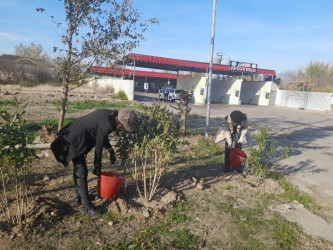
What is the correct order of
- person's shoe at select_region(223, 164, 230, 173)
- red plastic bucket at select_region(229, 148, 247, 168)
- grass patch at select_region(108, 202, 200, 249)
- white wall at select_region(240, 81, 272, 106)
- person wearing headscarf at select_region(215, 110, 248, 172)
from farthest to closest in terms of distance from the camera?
1. white wall at select_region(240, 81, 272, 106)
2. person's shoe at select_region(223, 164, 230, 173)
3. red plastic bucket at select_region(229, 148, 247, 168)
4. person wearing headscarf at select_region(215, 110, 248, 172)
5. grass patch at select_region(108, 202, 200, 249)

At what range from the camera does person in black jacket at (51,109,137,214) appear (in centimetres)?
342

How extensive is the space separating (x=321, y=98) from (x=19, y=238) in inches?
1194

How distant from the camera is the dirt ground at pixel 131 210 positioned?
309 centimetres

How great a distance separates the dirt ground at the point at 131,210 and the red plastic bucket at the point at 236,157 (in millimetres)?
283

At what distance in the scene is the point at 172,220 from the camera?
370cm

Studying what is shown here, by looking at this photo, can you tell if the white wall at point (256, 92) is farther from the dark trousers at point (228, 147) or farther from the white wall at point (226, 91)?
the dark trousers at point (228, 147)

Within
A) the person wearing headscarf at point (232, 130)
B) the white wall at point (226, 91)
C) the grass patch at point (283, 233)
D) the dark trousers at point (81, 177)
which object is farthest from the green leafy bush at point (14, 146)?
the white wall at point (226, 91)

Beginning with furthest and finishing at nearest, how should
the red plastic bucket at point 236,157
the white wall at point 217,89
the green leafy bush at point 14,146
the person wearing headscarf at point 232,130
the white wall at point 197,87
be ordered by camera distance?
the white wall at point 217,89
the white wall at point 197,87
the red plastic bucket at point 236,157
the person wearing headscarf at point 232,130
the green leafy bush at point 14,146

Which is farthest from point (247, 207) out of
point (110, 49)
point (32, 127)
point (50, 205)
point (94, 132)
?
point (32, 127)

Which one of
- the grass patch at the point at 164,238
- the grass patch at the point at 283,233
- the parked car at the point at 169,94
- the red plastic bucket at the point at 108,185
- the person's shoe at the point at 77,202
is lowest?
the grass patch at the point at 283,233

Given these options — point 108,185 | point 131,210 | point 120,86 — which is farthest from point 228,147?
point 120,86

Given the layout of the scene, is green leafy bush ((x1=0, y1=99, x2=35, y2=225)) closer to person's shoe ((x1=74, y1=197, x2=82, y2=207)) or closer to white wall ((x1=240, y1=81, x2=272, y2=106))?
person's shoe ((x1=74, y1=197, x2=82, y2=207))

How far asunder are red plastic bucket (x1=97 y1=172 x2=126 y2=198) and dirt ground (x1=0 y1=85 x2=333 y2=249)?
146mm

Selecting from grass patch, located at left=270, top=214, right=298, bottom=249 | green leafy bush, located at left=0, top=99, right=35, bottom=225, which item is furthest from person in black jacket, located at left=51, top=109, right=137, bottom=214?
grass patch, located at left=270, top=214, right=298, bottom=249
